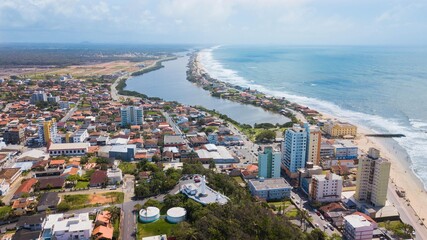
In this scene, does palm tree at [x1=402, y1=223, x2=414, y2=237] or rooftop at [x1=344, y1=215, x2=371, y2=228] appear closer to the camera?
rooftop at [x1=344, y1=215, x2=371, y2=228]

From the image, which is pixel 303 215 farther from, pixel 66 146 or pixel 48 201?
pixel 66 146

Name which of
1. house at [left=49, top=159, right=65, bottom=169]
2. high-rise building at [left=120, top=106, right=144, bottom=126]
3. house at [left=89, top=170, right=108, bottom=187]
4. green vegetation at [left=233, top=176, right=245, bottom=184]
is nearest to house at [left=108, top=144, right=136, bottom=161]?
house at [left=49, top=159, right=65, bottom=169]

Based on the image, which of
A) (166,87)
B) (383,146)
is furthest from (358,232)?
(166,87)

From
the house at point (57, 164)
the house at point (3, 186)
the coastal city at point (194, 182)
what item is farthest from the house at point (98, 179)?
the house at point (3, 186)

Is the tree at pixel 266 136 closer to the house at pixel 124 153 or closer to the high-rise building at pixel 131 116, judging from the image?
the house at pixel 124 153

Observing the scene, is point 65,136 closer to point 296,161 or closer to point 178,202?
point 178,202

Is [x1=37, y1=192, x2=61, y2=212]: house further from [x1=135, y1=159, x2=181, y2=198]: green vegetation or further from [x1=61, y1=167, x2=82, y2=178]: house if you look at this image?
[x1=135, y1=159, x2=181, y2=198]: green vegetation
